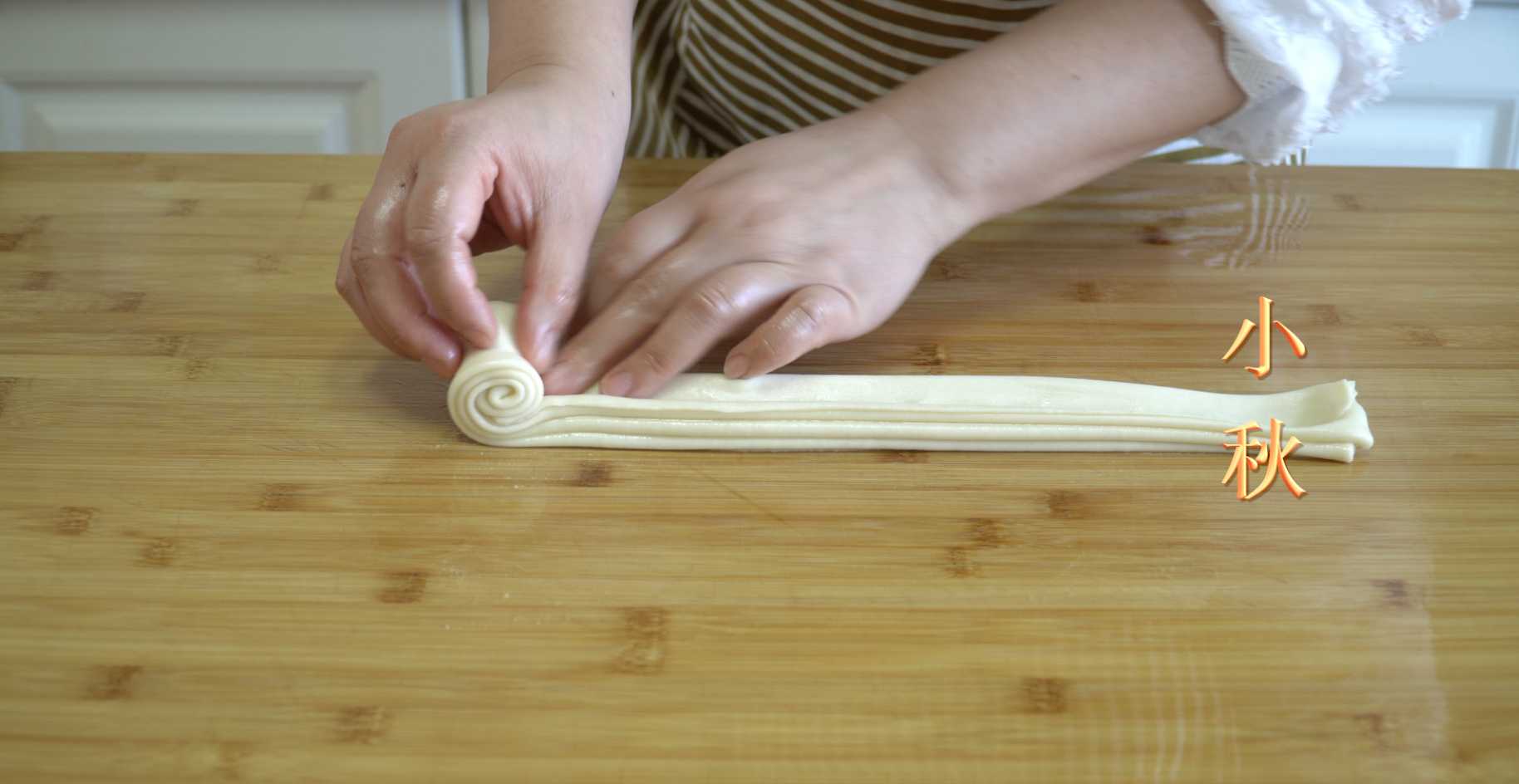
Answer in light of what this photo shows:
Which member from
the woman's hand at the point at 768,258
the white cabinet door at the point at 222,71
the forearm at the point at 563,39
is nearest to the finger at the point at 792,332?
the woman's hand at the point at 768,258

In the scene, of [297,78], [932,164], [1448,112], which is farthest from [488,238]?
[1448,112]

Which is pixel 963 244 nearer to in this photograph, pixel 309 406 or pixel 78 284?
pixel 309 406

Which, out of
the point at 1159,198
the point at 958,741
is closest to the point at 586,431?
the point at 958,741

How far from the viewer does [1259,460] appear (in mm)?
710

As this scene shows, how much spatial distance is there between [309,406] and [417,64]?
1.15 metres

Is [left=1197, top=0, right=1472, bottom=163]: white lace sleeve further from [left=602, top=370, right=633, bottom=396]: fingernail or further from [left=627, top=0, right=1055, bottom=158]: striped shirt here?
[left=602, top=370, right=633, bottom=396]: fingernail

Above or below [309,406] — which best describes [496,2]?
above

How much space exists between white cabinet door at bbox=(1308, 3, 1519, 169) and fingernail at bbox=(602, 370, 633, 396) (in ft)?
4.66

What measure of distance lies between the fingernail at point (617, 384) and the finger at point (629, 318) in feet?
0.05

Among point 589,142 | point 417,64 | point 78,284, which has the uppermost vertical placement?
point 589,142

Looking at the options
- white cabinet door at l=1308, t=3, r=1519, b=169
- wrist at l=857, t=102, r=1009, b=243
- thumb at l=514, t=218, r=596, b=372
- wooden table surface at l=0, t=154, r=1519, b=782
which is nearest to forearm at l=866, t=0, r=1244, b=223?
Result: wrist at l=857, t=102, r=1009, b=243

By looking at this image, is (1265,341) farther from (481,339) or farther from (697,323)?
(481,339)

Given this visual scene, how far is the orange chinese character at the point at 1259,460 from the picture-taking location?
2.27ft

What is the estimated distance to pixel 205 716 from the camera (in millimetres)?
534
